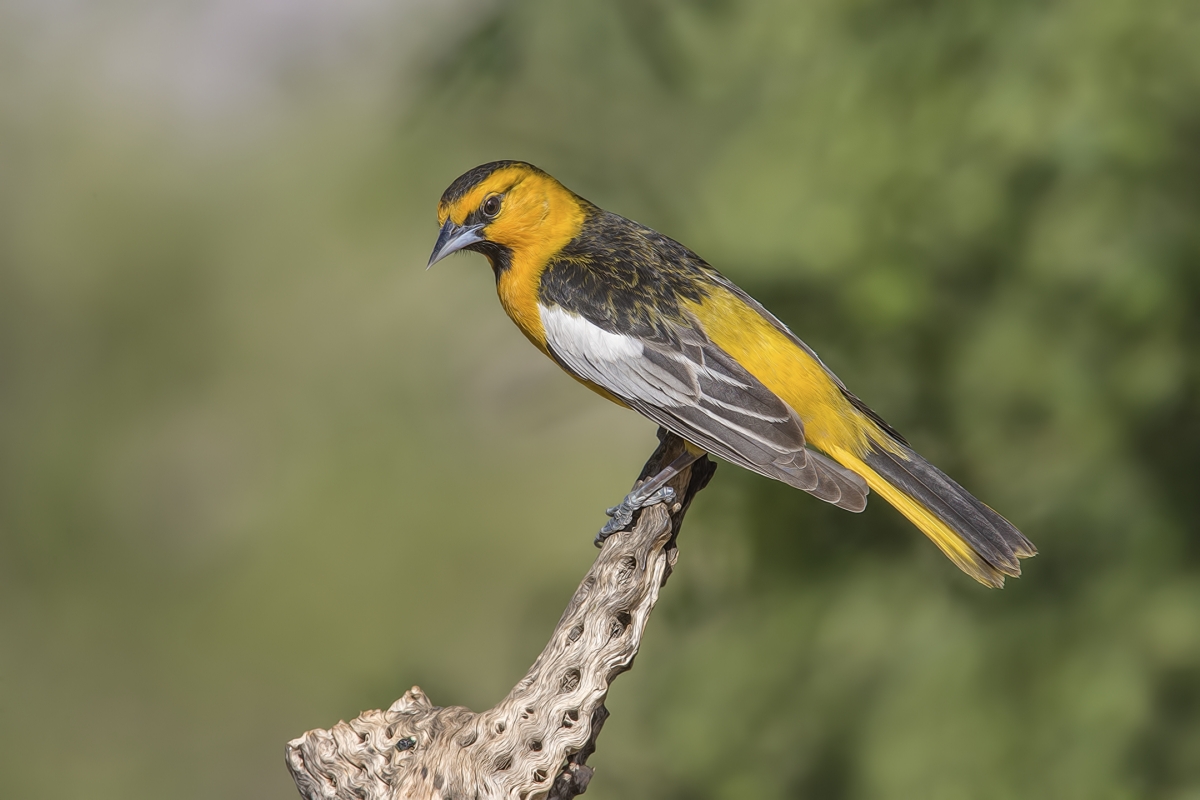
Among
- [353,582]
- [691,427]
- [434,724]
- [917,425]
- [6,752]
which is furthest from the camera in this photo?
[353,582]

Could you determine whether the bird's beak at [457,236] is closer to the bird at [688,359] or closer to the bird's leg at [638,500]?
the bird at [688,359]

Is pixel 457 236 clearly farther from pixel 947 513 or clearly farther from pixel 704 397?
pixel 947 513

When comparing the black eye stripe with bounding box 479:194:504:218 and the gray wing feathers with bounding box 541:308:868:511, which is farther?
the black eye stripe with bounding box 479:194:504:218

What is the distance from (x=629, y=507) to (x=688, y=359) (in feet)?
1.47

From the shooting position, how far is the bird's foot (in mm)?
2842

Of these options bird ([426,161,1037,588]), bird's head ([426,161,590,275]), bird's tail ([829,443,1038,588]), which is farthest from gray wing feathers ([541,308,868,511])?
bird's head ([426,161,590,275])

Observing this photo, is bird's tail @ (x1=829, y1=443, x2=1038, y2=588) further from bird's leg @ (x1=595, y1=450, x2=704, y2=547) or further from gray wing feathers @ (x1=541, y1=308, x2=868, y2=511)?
bird's leg @ (x1=595, y1=450, x2=704, y2=547)

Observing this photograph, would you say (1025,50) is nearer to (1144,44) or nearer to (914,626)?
(1144,44)

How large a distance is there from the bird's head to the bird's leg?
2.56 feet

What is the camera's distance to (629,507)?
9.36 ft

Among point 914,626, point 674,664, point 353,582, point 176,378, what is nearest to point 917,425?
point 914,626

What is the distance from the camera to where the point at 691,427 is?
2820 millimetres

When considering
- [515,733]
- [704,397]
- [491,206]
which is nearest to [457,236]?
[491,206]

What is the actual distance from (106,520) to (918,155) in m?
5.63
